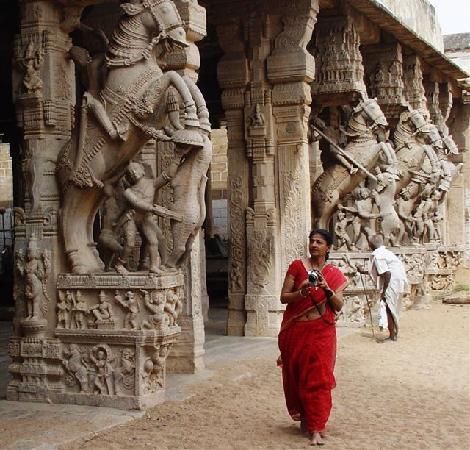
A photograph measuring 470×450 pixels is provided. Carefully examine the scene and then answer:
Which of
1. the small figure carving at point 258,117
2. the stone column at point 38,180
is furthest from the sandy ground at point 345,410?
the small figure carving at point 258,117

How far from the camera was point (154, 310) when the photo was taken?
687 cm

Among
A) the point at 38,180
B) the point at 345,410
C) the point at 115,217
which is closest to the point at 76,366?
the point at 115,217

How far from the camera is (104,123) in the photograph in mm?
7066

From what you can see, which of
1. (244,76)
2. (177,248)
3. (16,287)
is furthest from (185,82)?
(244,76)

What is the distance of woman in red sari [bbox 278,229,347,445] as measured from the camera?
20.2 feet

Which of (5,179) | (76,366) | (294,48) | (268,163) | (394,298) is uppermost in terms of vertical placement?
(294,48)

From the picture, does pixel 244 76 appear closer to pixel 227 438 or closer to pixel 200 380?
pixel 200 380

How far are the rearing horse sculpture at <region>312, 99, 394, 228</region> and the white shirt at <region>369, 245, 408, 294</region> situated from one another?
108 cm

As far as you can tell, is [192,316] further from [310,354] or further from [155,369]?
[310,354]

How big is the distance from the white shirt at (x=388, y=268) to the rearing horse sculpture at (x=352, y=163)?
1.08m

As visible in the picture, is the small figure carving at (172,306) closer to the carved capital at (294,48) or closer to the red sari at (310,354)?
the red sari at (310,354)

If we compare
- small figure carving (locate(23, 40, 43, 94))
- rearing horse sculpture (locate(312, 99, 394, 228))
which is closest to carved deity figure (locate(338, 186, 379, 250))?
rearing horse sculpture (locate(312, 99, 394, 228))

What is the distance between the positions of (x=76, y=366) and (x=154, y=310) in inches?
32.9

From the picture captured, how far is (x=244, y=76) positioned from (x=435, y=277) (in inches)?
311
